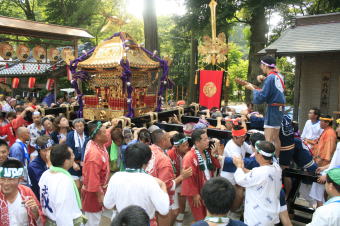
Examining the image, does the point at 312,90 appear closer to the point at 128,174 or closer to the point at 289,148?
the point at 289,148

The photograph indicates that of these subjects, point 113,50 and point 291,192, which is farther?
point 113,50

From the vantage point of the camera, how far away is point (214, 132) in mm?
4730

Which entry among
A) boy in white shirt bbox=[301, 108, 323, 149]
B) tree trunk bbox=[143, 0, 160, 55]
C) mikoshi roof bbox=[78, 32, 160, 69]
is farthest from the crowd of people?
tree trunk bbox=[143, 0, 160, 55]

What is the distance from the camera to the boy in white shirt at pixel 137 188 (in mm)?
2316

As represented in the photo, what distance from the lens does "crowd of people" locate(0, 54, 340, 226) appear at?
2.27 m

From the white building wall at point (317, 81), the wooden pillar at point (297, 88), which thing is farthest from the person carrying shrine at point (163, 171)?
→ the white building wall at point (317, 81)

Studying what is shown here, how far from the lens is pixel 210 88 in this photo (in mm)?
7480

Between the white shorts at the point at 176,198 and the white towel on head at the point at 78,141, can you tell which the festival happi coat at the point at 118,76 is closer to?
the white towel on head at the point at 78,141

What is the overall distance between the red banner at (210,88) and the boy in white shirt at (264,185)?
15.0ft

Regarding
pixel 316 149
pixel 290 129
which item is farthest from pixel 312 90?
pixel 290 129

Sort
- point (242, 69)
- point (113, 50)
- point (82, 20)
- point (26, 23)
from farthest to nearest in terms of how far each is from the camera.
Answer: point (242, 69) < point (82, 20) < point (26, 23) < point (113, 50)

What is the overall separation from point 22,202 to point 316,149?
4.61m

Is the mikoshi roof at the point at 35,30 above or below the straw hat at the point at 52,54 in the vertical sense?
above

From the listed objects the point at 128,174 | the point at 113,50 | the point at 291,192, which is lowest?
the point at 291,192
